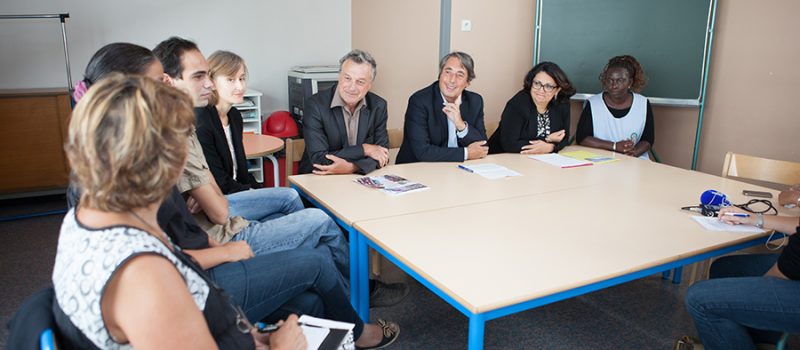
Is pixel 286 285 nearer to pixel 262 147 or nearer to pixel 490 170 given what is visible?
pixel 490 170

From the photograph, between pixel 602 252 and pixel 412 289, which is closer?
pixel 602 252

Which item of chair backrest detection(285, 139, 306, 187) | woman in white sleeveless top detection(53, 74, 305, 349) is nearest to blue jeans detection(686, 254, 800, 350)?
woman in white sleeveless top detection(53, 74, 305, 349)

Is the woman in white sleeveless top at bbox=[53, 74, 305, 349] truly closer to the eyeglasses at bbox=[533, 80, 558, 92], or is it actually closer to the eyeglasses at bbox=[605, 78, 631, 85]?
the eyeglasses at bbox=[533, 80, 558, 92]

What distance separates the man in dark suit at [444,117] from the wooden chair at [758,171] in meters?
1.23

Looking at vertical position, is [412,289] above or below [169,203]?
below

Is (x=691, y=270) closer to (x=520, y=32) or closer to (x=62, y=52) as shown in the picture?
(x=520, y=32)

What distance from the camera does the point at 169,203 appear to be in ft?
5.05

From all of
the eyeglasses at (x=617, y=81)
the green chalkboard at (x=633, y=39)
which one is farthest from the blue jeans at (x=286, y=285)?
the green chalkboard at (x=633, y=39)

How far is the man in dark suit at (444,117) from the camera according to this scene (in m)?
3.21

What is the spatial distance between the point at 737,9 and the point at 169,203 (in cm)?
391

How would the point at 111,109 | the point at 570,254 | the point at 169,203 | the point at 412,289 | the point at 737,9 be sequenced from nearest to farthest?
the point at 111,109 → the point at 169,203 → the point at 570,254 → the point at 412,289 → the point at 737,9

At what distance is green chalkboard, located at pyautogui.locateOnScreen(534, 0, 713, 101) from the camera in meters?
3.97

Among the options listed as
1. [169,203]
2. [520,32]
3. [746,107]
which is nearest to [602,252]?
[169,203]

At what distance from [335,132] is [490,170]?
2.65ft
